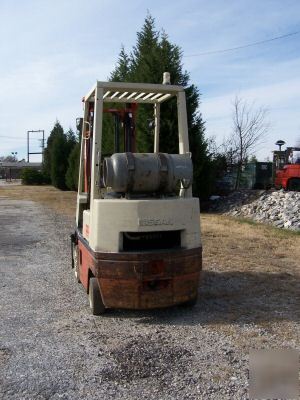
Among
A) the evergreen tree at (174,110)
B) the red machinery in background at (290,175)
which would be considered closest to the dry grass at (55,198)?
the evergreen tree at (174,110)

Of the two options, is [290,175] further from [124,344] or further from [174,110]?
[124,344]

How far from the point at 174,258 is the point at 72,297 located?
6.42ft

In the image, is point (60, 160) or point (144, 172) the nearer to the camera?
point (144, 172)

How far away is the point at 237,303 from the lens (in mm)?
6660

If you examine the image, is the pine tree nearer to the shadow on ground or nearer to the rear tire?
the shadow on ground

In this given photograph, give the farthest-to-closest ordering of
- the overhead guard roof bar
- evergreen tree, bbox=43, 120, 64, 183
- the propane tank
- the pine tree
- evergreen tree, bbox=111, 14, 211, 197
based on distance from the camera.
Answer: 1. evergreen tree, bbox=43, 120, 64, 183
2. the pine tree
3. evergreen tree, bbox=111, 14, 211, 197
4. the overhead guard roof bar
5. the propane tank

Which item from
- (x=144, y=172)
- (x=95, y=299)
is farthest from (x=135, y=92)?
(x=95, y=299)

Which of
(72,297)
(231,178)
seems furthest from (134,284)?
(231,178)

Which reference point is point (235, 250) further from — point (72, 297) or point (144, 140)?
point (144, 140)

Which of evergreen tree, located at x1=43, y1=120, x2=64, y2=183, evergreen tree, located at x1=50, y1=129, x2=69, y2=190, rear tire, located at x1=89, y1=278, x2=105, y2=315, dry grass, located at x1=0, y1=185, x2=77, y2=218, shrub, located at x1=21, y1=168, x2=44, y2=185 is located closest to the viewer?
rear tire, located at x1=89, y1=278, x2=105, y2=315

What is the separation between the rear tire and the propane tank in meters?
1.17

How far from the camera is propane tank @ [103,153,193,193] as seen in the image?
560 centimetres

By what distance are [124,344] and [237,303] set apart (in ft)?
6.91

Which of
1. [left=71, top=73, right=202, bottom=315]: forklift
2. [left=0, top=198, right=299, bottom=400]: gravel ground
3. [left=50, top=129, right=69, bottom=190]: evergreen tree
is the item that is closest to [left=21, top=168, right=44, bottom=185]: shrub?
[left=50, top=129, right=69, bottom=190]: evergreen tree
